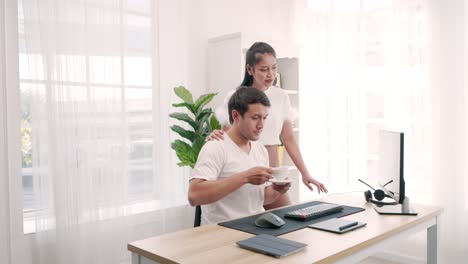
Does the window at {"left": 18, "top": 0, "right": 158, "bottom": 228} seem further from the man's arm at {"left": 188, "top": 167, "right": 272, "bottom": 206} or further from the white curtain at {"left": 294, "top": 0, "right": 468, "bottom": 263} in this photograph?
the white curtain at {"left": 294, "top": 0, "right": 468, "bottom": 263}

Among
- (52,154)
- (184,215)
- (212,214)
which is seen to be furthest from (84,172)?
(212,214)

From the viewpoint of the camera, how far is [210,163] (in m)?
1.85

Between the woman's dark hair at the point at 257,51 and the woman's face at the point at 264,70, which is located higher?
the woman's dark hair at the point at 257,51

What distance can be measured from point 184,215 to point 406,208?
1904mm

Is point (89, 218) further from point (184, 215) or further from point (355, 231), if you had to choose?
point (355, 231)

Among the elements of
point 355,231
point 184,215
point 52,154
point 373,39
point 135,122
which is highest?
point 373,39

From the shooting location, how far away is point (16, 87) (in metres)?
2.60

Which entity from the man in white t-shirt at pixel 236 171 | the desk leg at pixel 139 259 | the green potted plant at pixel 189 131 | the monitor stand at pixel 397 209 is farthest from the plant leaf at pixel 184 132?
the desk leg at pixel 139 259

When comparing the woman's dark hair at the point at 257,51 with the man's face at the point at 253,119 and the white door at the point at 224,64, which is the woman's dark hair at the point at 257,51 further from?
the white door at the point at 224,64

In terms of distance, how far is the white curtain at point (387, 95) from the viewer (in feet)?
10.7

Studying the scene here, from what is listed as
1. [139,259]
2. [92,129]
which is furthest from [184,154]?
[139,259]

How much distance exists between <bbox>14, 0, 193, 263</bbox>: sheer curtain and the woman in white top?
85 cm

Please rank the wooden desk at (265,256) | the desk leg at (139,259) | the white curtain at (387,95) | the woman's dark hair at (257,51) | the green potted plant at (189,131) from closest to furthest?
the wooden desk at (265,256) < the desk leg at (139,259) < the woman's dark hair at (257,51) < the green potted plant at (189,131) < the white curtain at (387,95)

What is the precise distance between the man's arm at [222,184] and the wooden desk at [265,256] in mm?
137
